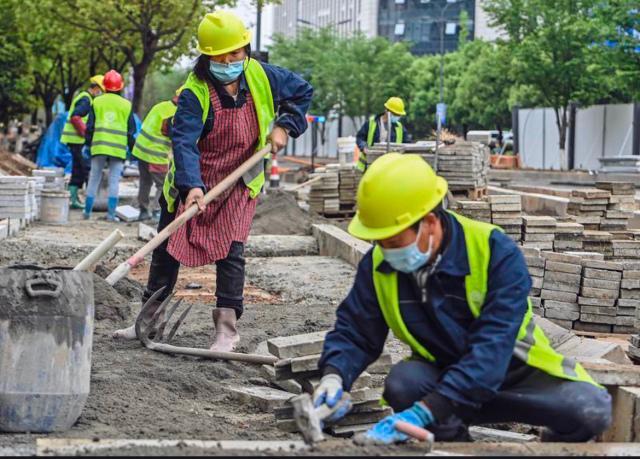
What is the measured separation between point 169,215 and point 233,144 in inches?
22.6

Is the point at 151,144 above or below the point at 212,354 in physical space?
above

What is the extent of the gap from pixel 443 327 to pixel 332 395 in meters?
0.49

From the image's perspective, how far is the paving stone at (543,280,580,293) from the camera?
10625 millimetres

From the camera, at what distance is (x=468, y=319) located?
480 cm

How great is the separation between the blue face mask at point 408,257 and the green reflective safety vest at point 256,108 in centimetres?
286

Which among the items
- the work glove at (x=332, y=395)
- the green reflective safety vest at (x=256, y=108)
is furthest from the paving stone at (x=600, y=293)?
the work glove at (x=332, y=395)

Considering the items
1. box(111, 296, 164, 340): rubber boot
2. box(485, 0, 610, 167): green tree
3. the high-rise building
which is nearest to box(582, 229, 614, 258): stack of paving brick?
box(111, 296, 164, 340): rubber boot

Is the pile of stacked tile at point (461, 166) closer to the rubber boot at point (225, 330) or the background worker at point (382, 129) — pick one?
the background worker at point (382, 129)

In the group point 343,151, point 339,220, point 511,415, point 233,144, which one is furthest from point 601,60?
point 511,415

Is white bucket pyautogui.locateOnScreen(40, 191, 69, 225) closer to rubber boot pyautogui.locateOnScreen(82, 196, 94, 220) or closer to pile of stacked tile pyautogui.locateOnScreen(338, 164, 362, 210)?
rubber boot pyautogui.locateOnScreen(82, 196, 94, 220)

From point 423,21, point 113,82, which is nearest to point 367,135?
point 113,82

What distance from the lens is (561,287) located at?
1066 cm

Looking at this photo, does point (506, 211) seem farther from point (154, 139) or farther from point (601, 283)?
point (154, 139)

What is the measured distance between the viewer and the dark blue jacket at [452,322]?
15.0 ft
